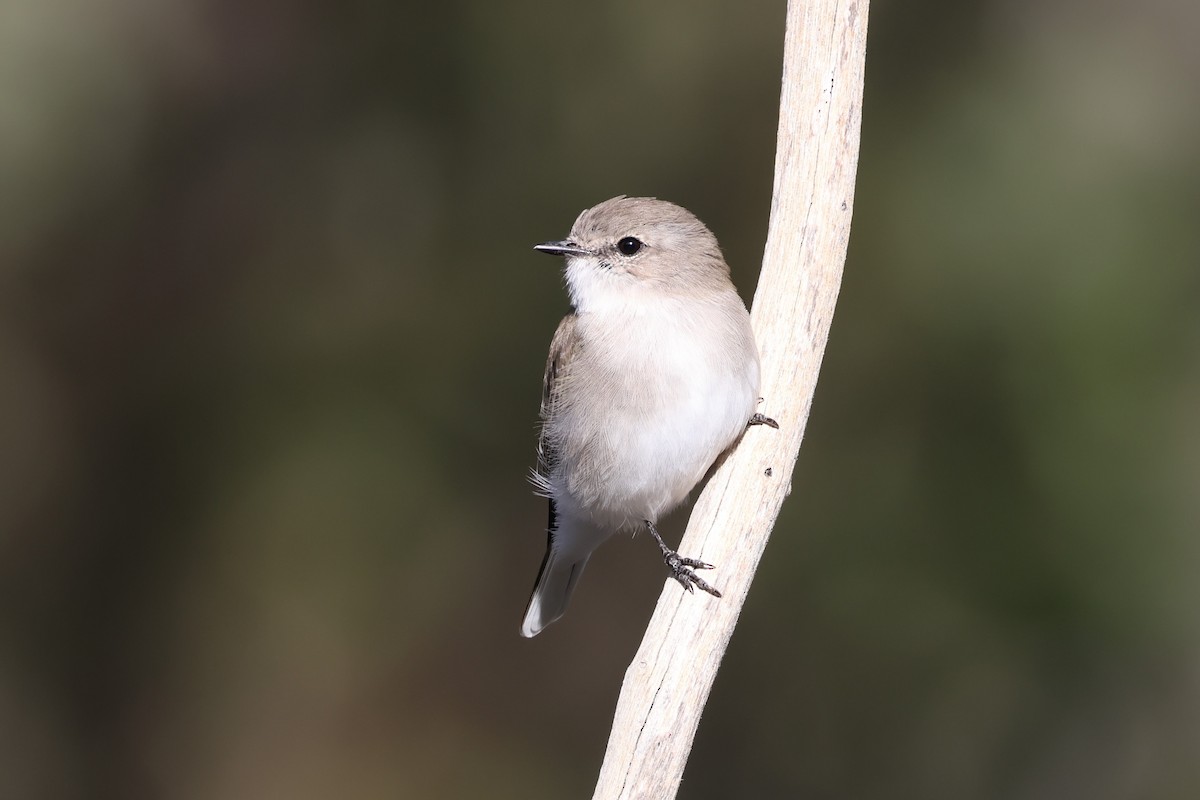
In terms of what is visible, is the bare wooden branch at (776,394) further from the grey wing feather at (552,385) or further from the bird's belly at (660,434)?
the grey wing feather at (552,385)

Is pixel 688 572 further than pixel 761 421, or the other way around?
pixel 761 421

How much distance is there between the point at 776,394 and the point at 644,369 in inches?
15.8

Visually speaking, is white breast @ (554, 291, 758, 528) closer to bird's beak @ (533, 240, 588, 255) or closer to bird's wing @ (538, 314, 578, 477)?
bird's wing @ (538, 314, 578, 477)

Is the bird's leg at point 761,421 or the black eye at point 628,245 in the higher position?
the black eye at point 628,245

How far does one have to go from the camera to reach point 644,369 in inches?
146

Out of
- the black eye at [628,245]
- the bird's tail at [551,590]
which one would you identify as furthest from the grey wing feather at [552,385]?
the black eye at [628,245]

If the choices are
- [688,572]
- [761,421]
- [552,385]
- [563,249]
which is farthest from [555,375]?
[688,572]

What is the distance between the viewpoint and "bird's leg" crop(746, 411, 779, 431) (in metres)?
3.61

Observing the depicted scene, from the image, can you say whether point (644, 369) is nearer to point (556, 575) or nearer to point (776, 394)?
point (776, 394)

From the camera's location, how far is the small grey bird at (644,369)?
3.58 metres

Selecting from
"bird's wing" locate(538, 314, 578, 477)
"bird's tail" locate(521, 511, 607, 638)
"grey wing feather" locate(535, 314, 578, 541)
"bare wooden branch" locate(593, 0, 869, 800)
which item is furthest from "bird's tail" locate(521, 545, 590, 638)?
"bare wooden branch" locate(593, 0, 869, 800)

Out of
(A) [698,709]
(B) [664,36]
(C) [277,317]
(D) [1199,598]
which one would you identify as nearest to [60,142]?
(C) [277,317]

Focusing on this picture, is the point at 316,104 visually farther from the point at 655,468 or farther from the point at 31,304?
the point at 655,468

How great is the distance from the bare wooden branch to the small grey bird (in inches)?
3.3
